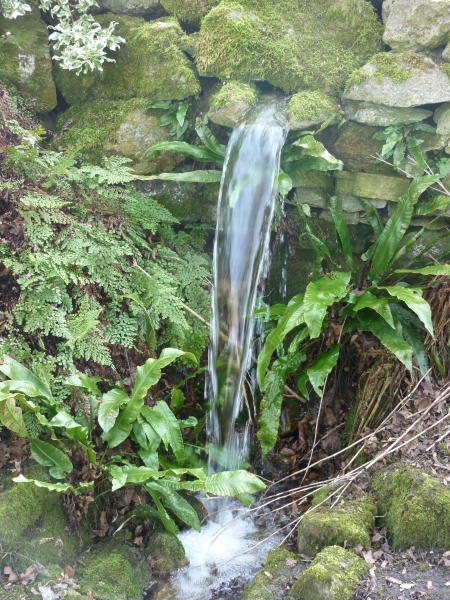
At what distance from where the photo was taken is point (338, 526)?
3.17m

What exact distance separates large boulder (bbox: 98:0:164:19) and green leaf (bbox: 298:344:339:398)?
12.7 ft

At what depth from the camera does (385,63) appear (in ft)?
14.4

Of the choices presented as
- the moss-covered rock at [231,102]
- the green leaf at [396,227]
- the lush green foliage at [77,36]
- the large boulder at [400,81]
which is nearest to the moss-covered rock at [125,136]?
the lush green foliage at [77,36]

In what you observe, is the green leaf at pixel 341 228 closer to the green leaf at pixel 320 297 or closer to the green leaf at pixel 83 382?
the green leaf at pixel 320 297

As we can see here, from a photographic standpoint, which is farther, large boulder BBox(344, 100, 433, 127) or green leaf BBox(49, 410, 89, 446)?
large boulder BBox(344, 100, 433, 127)

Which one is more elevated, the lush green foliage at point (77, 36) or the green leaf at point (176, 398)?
the lush green foliage at point (77, 36)

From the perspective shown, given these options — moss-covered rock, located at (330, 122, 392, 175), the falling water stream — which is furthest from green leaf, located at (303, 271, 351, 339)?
moss-covered rock, located at (330, 122, 392, 175)

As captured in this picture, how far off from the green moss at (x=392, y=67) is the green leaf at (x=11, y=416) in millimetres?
3730

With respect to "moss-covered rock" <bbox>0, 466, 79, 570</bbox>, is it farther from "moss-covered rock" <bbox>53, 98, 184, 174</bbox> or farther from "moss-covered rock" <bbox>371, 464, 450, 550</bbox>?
"moss-covered rock" <bbox>53, 98, 184, 174</bbox>

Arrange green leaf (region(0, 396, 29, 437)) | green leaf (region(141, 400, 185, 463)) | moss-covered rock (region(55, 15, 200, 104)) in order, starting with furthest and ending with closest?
moss-covered rock (region(55, 15, 200, 104)) < green leaf (region(141, 400, 185, 463)) < green leaf (region(0, 396, 29, 437))

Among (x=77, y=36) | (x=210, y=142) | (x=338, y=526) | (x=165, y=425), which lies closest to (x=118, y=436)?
(x=165, y=425)

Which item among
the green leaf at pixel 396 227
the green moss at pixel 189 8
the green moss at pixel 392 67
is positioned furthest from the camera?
the green moss at pixel 189 8

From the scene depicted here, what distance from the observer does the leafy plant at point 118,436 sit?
3.15 meters

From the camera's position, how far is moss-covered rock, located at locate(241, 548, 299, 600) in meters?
2.94
